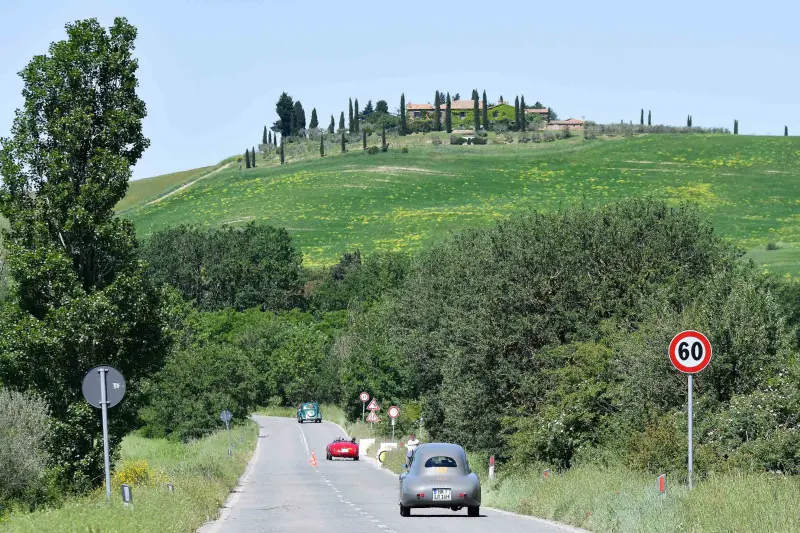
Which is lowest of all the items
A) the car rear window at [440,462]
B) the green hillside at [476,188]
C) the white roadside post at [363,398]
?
the white roadside post at [363,398]

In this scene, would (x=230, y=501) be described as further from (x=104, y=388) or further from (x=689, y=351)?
(x=689, y=351)

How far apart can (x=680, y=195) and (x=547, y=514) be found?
13355 cm

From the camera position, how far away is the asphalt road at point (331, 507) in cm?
2345

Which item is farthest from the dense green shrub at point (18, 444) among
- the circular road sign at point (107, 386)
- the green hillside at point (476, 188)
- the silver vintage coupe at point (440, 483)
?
the green hillside at point (476, 188)

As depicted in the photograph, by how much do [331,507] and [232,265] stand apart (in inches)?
4759

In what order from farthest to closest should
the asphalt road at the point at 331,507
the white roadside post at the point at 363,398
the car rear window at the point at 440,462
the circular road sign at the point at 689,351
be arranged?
the white roadside post at the point at 363,398, the car rear window at the point at 440,462, the asphalt road at the point at 331,507, the circular road sign at the point at 689,351

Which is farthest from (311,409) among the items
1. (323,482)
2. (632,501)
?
(632,501)

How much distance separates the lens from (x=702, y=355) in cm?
2125

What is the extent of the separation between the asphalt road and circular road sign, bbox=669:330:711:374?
144 inches

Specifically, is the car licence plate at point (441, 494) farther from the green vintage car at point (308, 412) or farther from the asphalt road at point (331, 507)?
the green vintage car at point (308, 412)

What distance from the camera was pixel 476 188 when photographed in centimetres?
17362

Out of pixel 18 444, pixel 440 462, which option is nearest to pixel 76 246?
pixel 18 444

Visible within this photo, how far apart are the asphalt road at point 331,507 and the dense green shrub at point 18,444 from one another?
6.28 m

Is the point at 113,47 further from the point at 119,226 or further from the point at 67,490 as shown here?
the point at 67,490
